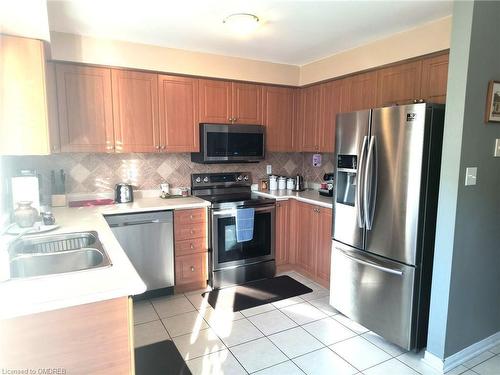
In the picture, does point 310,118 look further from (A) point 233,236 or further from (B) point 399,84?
(A) point 233,236

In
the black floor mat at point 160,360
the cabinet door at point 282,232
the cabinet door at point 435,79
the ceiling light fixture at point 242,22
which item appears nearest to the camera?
the black floor mat at point 160,360

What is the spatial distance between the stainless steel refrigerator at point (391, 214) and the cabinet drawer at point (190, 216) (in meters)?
1.32

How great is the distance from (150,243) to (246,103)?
5.87 ft

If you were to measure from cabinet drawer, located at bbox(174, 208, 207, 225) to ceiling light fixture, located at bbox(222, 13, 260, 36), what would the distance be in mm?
1617

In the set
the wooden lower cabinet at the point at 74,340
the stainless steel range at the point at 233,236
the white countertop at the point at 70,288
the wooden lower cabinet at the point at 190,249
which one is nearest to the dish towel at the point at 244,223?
the stainless steel range at the point at 233,236

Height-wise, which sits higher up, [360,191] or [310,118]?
[310,118]

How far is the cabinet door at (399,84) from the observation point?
2.71m

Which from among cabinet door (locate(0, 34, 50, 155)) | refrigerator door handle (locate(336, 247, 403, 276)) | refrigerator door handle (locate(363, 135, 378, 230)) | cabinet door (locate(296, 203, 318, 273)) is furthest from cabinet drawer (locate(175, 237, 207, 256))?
refrigerator door handle (locate(363, 135, 378, 230))

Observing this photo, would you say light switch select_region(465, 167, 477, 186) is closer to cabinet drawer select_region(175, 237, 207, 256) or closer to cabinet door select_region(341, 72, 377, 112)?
cabinet door select_region(341, 72, 377, 112)

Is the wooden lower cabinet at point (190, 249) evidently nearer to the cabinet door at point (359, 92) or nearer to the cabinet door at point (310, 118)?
the cabinet door at point (310, 118)

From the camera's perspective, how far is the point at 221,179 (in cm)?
384

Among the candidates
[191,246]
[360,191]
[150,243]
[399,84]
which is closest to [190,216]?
[191,246]

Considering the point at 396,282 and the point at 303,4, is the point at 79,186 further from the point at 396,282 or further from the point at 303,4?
the point at 396,282

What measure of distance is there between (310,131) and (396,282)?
2.05 meters
